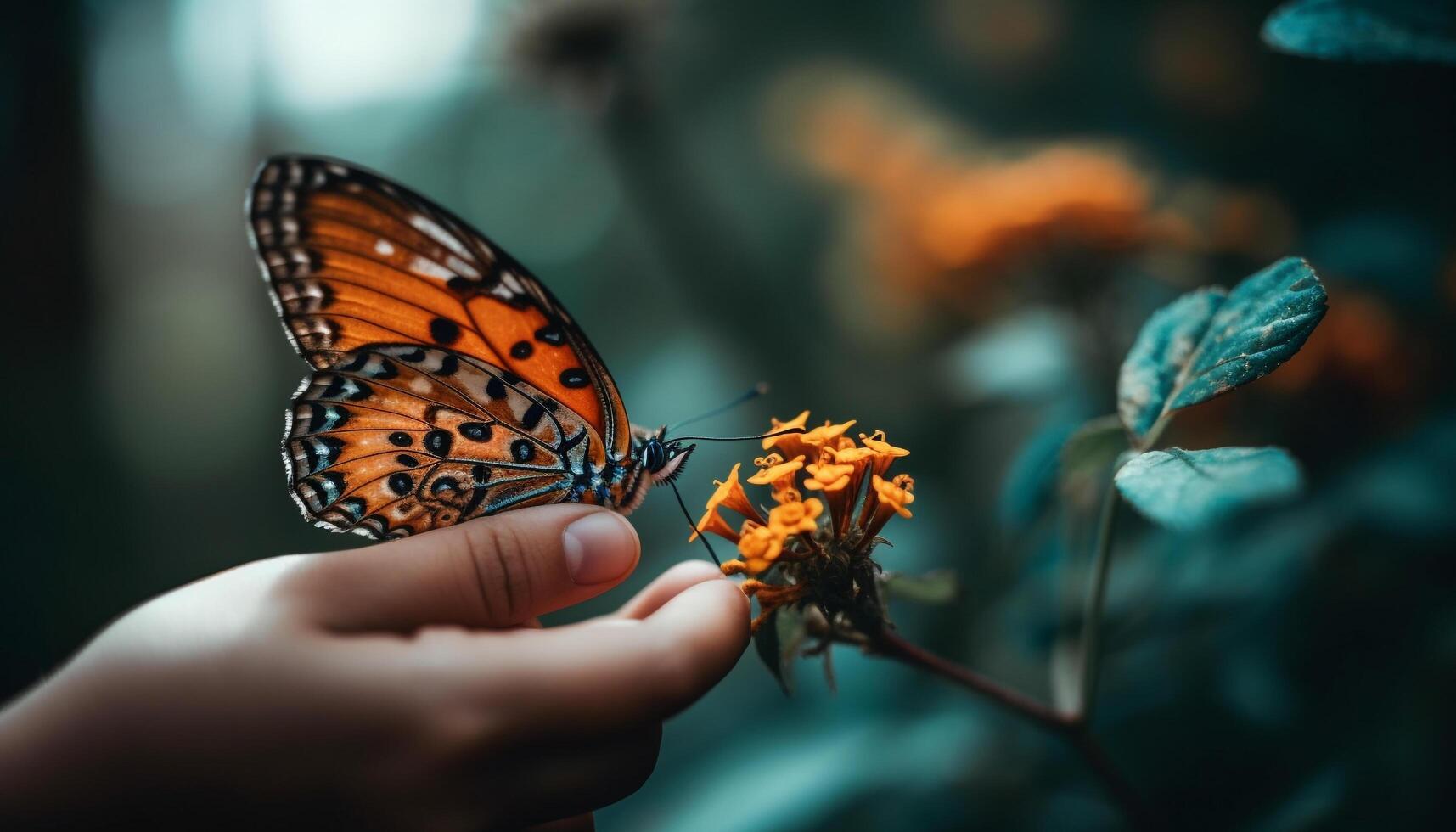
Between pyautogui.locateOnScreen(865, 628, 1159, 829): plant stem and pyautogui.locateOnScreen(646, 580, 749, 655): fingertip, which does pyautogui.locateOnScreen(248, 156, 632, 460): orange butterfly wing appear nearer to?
pyautogui.locateOnScreen(646, 580, 749, 655): fingertip

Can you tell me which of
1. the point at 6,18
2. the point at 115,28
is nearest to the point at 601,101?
the point at 6,18

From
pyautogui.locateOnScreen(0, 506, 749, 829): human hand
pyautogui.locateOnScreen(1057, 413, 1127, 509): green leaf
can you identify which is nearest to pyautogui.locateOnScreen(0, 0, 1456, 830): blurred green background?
pyautogui.locateOnScreen(1057, 413, 1127, 509): green leaf

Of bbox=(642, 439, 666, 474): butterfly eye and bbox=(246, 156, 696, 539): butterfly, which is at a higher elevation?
bbox=(246, 156, 696, 539): butterfly

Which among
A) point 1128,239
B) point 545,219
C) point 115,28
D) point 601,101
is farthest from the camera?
point 545,219

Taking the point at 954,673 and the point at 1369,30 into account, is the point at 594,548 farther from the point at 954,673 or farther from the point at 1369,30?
the point at 1369,30

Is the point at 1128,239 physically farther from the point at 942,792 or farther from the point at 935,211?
the point at 942,792

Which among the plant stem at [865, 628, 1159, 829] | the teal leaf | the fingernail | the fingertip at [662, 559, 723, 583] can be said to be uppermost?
the teal leaf

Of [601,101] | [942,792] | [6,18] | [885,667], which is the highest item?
[6,18]

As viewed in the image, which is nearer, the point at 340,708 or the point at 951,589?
the point at 340,708

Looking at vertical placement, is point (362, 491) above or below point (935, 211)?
above
